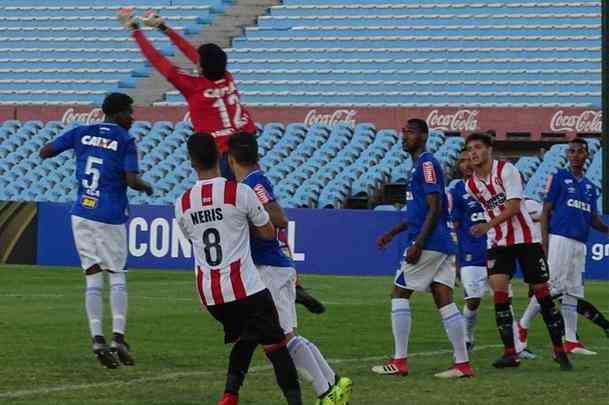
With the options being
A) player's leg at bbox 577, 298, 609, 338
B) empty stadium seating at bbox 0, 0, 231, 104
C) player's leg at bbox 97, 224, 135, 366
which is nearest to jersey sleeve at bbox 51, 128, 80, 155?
player's leg at bbox 97, 224, 135, 366

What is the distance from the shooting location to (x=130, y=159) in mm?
11945

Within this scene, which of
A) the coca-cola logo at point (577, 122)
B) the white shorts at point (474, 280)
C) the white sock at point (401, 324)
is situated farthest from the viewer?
the coca-cola logo at point (577, 122)

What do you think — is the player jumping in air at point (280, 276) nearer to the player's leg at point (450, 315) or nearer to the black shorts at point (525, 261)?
the player's leg at point (450, 315)

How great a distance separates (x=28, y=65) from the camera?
37.1 m

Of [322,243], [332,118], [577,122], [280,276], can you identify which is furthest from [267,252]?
[332,118]

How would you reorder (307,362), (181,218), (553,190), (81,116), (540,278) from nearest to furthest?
(181,218) < (307,362) < (540,278) < (553,190) < (81,116)

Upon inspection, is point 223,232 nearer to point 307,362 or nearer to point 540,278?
point 307,362

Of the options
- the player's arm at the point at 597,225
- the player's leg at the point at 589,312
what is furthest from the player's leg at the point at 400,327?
the player's leg at the point at 589,312

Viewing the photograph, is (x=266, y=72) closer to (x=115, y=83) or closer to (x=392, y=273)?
(x=115, y=83)

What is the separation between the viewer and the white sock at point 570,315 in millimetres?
13828

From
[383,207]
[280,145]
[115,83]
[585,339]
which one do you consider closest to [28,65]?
[115,83]

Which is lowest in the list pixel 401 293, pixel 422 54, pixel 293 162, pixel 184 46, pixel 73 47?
pixel 401 293

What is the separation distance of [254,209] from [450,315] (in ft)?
10.2

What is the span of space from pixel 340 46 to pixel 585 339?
2002cm
